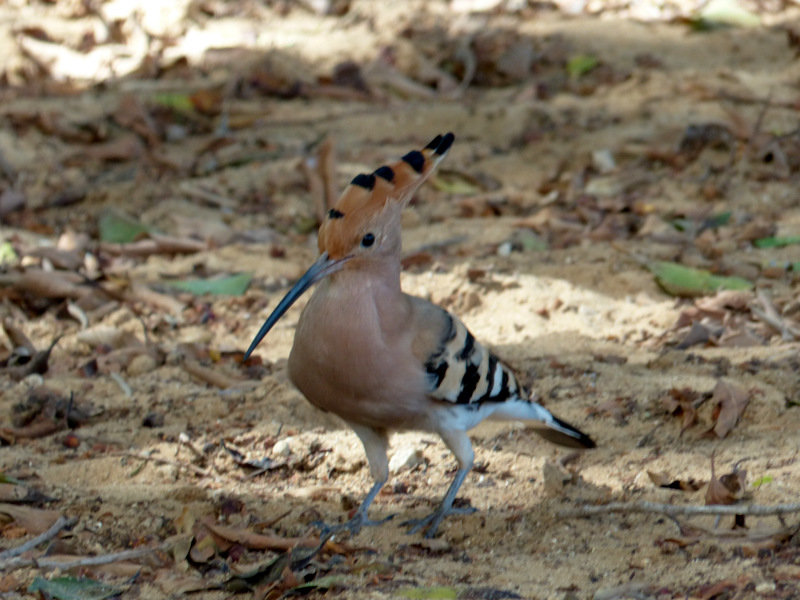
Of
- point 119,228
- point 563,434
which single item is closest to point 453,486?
point 563,434

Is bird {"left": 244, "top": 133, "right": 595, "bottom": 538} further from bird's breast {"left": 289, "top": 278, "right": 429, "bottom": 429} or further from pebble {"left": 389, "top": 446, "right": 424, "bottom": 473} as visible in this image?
pebble {"left": 389, "top": 446, "right": 424, "bottom": 473}

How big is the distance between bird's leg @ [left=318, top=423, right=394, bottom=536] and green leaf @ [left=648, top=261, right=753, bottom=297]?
2.05m

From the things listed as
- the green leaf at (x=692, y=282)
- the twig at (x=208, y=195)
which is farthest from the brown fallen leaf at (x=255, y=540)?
the twig at (x=208, y=195)

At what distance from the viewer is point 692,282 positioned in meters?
4.99

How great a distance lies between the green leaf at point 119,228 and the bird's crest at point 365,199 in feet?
9.62

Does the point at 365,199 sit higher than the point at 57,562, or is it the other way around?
the point at 365,199

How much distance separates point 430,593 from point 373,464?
3.00 feet

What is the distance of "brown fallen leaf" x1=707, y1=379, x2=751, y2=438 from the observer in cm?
370

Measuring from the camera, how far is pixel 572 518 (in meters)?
3.23

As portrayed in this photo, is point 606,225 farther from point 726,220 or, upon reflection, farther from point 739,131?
point 739,131

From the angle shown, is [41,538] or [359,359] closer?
[41,538]

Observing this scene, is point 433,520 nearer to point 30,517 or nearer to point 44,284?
point 30,517

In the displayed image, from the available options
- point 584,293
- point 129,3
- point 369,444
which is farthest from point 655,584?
point 129,3

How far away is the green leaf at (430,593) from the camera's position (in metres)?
2.55
